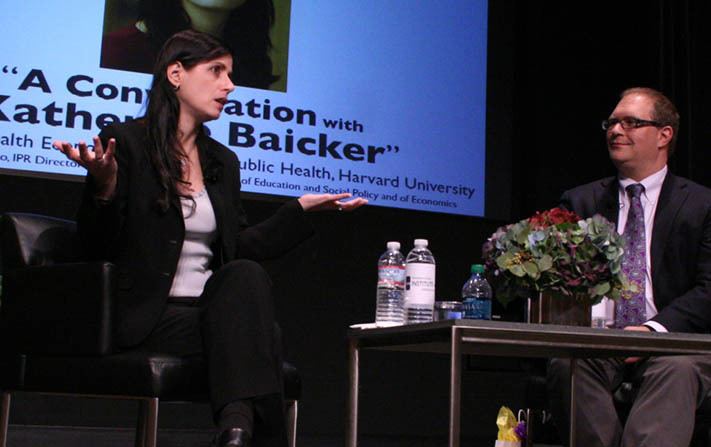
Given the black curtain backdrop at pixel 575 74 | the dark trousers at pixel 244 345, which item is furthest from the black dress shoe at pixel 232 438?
the black curtain backdrop at pixel 575 74

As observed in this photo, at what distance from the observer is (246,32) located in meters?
4.44

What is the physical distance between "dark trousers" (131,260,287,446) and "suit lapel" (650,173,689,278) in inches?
52.3

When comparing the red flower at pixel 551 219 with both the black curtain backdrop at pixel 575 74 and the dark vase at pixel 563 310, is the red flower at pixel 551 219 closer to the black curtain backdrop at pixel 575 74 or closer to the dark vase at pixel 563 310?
the dark vase at pixel 563 310

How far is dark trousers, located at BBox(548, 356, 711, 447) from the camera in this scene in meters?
2.39

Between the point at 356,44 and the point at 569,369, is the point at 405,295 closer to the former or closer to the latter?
the point at 569,369

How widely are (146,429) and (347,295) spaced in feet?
8.40

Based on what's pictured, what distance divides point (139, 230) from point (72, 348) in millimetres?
337

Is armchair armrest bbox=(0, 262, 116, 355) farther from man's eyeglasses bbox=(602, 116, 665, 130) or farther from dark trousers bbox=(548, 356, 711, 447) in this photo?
man's eyeglasses bbox=(602, 116, 665, 130)

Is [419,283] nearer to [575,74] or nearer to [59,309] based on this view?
[59,309]

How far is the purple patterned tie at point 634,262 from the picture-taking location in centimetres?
289

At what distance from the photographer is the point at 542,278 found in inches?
85.6

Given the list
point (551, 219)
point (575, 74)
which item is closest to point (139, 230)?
point (551, 219)

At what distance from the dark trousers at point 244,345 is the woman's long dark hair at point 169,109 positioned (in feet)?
1.20

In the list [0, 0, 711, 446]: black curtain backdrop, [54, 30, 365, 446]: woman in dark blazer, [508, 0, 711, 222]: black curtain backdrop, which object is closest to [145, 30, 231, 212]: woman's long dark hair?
[54, 30, 365, 446]: woman in dark blazer
